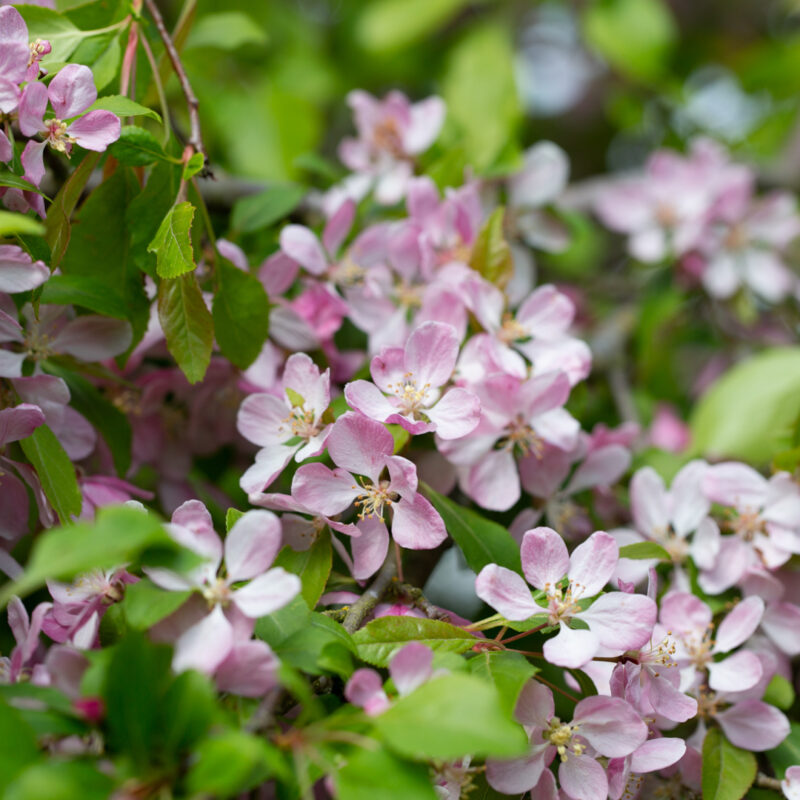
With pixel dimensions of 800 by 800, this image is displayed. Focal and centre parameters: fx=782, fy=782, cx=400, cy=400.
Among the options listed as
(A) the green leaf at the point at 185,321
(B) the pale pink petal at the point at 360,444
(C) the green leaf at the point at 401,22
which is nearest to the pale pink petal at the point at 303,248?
(A) the green leaf at the point at 185,321

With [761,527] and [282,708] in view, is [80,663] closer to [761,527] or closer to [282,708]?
[282,708]

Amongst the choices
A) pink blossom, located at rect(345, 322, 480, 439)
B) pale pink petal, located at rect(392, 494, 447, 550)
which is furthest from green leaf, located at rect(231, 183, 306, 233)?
pale pink petal, located at rect(392, 494, 447, 550)

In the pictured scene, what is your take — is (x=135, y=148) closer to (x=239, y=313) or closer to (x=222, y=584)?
(x=239, y=313)

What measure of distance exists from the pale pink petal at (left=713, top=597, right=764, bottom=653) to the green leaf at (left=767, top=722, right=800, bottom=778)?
0.10 metres

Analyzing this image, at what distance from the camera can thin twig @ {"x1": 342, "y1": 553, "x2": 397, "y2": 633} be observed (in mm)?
608

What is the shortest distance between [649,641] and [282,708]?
0.28 m

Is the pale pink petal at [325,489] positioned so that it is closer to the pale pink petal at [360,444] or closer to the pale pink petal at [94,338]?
the pale pink petal at [360,444]

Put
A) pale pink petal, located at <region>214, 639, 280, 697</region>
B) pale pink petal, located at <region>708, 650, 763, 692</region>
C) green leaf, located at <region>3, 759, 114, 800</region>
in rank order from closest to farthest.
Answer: green leaf, located at <region>3, 759, 114, 800</region> < pale pink petal, located at <region>214, 639, 280, 697</region> < pale pink petal, located at <region>708, 650, 763, 692</region>

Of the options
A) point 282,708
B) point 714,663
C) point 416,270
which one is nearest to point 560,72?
point 416,270

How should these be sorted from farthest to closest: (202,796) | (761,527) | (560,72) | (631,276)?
(560,72), (631,276), (761,527), (202,796)

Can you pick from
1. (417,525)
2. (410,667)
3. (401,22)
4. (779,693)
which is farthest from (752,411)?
(401,22)

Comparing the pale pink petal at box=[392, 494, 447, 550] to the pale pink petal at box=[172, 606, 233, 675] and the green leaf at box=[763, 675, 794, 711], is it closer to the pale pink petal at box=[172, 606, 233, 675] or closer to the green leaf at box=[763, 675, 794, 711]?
the pale pink petal at box=[172, 606, 233, 675]

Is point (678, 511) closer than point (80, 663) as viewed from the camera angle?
No

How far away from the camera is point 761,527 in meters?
0.80
